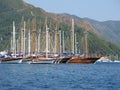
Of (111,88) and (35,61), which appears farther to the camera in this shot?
(35,61)

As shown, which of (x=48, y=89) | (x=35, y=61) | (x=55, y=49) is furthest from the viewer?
(x=55, y=49)

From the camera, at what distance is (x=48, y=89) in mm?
64562

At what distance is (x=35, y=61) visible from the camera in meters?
181

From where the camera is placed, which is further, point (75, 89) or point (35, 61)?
point (35, 61)

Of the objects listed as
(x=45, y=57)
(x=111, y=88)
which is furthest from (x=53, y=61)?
(x=111, y=88)

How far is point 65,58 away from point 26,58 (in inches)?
591

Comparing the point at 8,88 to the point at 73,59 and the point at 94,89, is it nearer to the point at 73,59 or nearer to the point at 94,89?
the point at 94,89

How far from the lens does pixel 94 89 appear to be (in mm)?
64938

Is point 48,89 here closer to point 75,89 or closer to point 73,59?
point 75,89

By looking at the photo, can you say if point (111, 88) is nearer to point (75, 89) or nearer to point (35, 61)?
point (75, 89)

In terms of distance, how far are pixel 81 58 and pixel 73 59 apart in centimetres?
313

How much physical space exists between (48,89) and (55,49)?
130253 mm

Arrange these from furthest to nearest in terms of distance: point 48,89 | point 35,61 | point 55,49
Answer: point 55,49 < point 35,61 < point 48,89

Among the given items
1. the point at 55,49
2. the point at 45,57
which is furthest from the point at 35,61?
the point at 55,49
